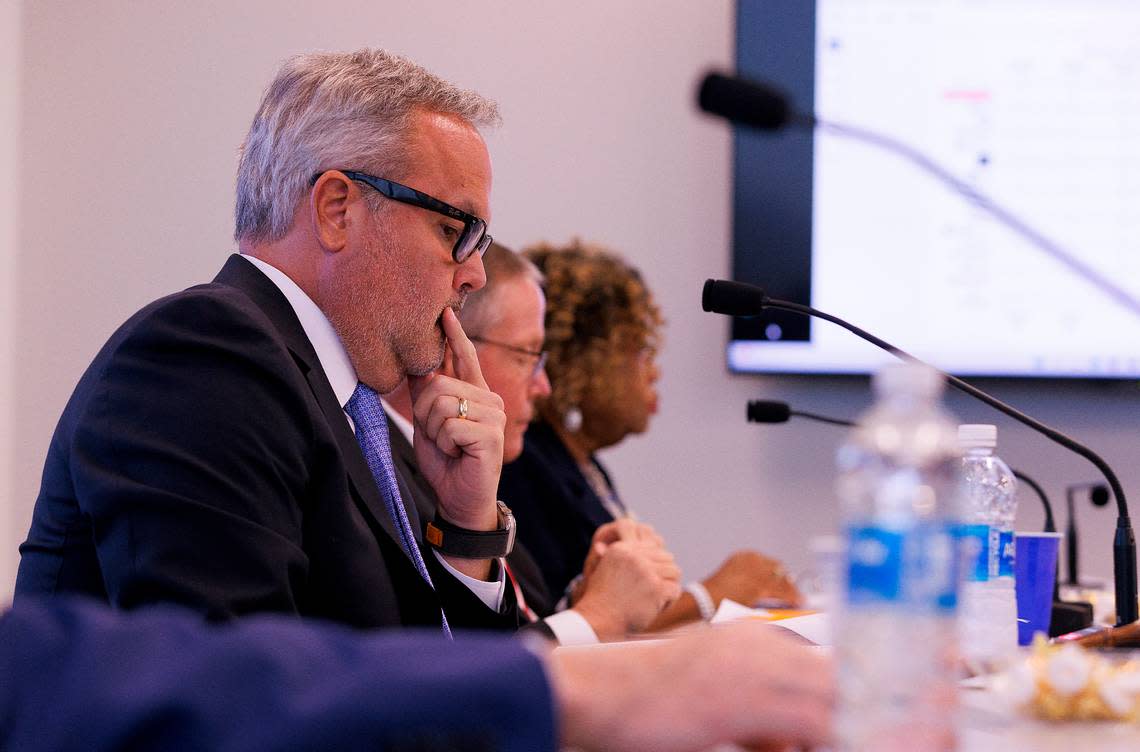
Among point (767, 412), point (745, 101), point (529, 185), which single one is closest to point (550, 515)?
point (767, 412)

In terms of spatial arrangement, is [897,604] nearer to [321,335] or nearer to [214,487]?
[214,487]

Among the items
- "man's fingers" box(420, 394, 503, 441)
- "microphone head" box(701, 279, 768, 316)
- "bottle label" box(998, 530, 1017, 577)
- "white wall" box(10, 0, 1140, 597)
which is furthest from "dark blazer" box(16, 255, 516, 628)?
"white wall" box(10, 0, 1140, 597)

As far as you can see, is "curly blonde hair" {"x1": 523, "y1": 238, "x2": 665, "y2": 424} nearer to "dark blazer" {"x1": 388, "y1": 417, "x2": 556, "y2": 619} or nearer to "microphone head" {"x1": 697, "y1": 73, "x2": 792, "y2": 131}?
"dark blazer" {"x1": 388, "y1": 417, "x2": 556, "y2": 619}

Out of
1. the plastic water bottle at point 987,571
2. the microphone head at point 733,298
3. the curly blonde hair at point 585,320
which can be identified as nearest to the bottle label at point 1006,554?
the plastic water bottle at point 987,571

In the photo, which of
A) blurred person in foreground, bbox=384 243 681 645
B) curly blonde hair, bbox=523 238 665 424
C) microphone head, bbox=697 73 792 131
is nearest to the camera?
microphone head, bbox=697 73 792 131

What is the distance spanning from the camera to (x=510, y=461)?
8.80ft

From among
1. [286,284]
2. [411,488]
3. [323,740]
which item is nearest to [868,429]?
[323,740]

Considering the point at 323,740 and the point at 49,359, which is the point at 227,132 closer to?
A: the point at 49,359

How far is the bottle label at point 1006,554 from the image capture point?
1.55 metres

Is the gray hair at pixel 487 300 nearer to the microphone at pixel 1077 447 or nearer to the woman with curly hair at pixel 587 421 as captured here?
the woman with curly hair at pixel 587 421

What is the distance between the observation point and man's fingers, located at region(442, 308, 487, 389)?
1.75m

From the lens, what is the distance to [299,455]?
1.26 m

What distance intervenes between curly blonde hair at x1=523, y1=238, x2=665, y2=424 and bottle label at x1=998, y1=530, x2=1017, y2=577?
1.42 meters

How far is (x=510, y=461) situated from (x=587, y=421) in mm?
321
